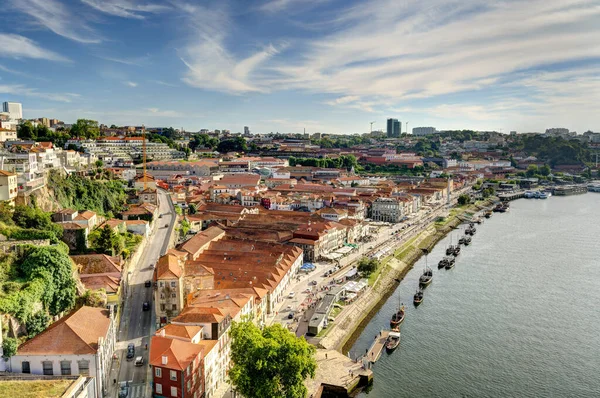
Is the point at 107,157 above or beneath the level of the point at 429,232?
above

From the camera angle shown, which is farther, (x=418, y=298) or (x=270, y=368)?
(x=418, y=298)

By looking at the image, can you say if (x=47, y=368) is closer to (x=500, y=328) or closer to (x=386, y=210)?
(x=500, y=328)

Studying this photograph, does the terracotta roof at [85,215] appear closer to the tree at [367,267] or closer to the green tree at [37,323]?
the green tree at [37,323]

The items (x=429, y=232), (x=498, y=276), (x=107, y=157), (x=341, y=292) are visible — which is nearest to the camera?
(x=341, y=292)

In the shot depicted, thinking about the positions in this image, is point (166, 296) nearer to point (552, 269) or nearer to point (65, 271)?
point (65, 271)

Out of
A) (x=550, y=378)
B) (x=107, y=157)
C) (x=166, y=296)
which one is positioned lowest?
(x=550, y=378)

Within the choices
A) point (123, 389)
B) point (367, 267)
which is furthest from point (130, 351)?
point (367, 267)

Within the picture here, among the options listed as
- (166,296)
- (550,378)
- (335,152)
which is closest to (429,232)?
(550,378)
